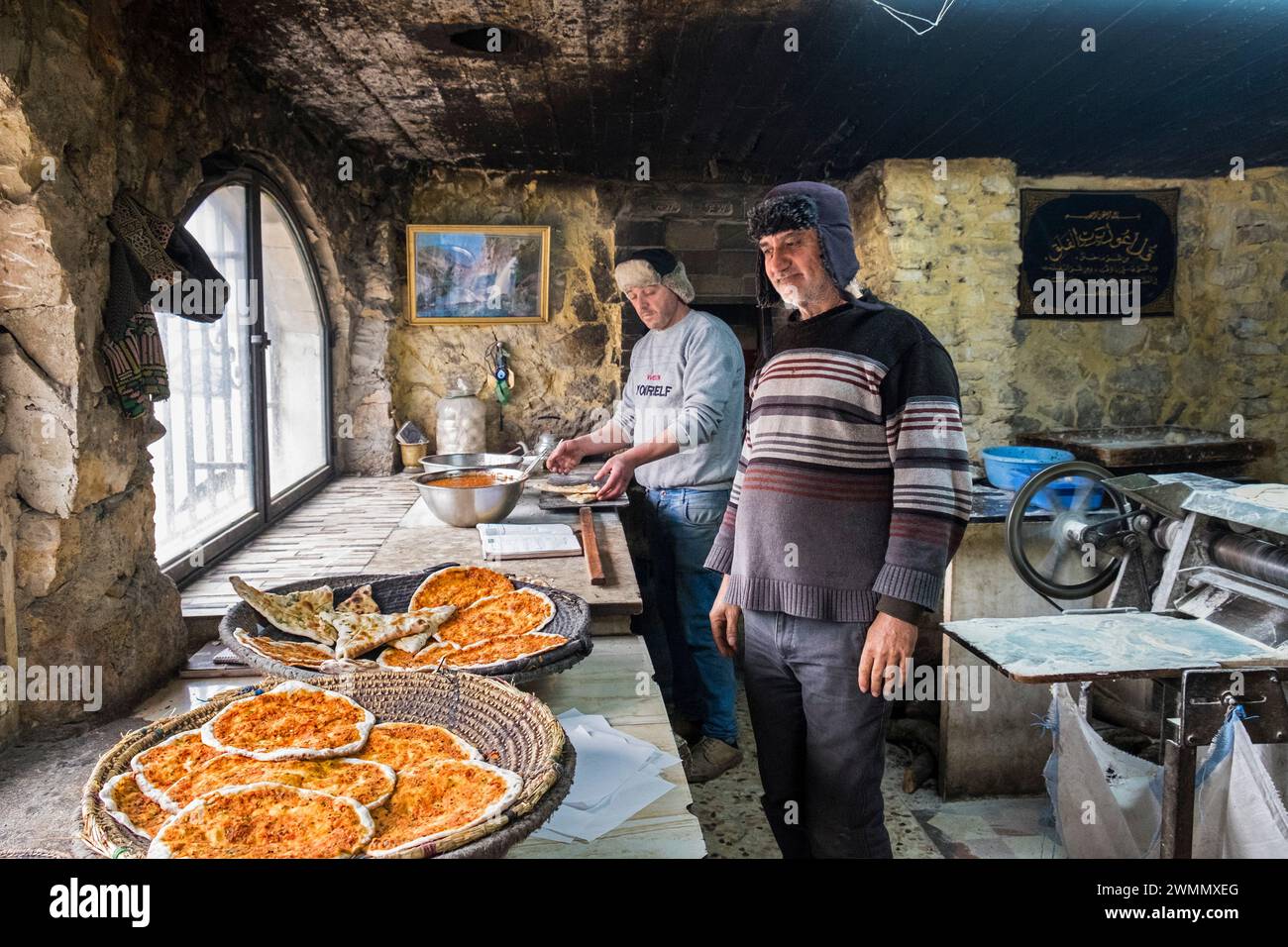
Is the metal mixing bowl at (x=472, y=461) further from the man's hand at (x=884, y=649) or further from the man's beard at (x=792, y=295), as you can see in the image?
the man's hand at (x=884, y=649)

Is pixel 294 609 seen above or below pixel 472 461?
below

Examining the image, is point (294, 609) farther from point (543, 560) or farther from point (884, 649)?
A: point (884, 649)

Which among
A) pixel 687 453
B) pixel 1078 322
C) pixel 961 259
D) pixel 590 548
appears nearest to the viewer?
pixel 590 548

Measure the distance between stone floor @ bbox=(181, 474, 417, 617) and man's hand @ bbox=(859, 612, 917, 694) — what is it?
1.65 meters

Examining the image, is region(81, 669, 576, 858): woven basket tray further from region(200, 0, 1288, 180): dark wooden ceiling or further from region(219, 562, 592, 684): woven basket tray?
region(200, 0, 1288, 180): dark wooden ceiling

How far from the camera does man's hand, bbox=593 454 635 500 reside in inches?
129

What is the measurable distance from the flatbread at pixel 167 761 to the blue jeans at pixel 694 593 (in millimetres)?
2195

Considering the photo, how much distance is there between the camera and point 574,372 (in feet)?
17.2

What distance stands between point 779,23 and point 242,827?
2.68 meters

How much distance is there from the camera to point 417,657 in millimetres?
1771

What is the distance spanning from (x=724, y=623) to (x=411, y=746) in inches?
37.9

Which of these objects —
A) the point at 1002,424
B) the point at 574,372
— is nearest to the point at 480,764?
the point at 574,372

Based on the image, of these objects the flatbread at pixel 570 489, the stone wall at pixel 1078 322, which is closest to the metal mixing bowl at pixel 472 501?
the flatbread at pixel 570 489

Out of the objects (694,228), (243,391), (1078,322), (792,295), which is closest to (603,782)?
(792,295)
